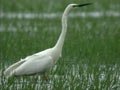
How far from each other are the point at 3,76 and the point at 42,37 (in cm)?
459

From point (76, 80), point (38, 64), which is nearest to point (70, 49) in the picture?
point (38, 64)

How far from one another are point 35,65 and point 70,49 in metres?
2.78

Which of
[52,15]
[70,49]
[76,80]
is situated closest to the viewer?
[76,80]

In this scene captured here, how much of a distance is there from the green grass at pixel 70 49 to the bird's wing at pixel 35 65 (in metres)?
0.16

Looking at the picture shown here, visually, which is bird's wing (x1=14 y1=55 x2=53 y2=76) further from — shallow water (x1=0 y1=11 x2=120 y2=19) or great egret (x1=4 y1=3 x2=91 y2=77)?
shallow water (x1=0 y1=11 x2=120 y2=19)

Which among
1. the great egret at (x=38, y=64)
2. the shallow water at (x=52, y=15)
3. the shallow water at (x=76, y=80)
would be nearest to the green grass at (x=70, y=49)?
the shallow water at (x=76, y=80)

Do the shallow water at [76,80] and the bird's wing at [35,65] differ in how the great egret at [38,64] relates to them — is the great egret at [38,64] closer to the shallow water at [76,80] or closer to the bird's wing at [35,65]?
the bird's wing at [35,65]

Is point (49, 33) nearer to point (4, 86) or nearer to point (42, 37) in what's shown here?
point (42, 37)

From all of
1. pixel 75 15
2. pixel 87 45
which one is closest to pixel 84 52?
pixel 87 45

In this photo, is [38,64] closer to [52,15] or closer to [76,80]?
[76,80]

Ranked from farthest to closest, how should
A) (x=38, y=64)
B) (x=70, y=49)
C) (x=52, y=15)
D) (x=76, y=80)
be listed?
(x=52, y=15) → (x=70, y=49) → (x=38, y=64) → (x=76, y=80)

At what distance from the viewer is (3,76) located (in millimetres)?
7777

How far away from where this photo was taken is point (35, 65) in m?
7.84

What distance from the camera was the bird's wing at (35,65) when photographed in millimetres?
7730
